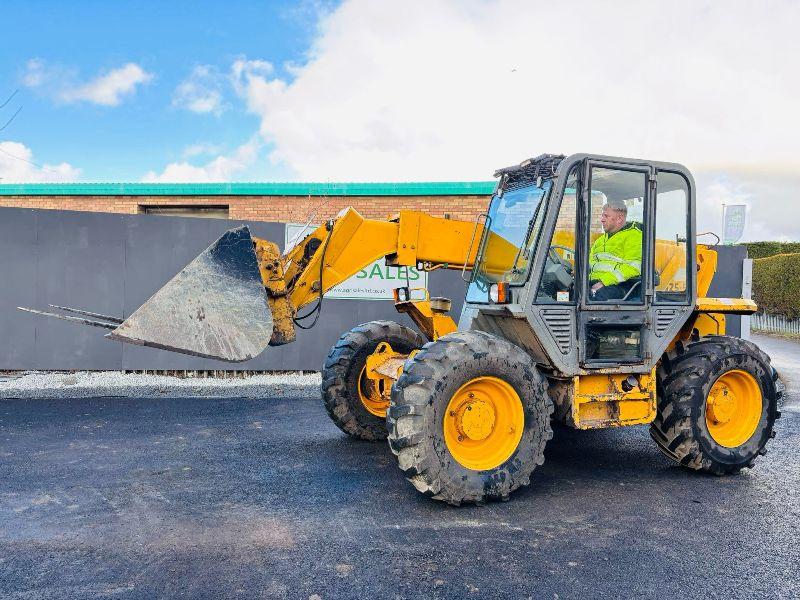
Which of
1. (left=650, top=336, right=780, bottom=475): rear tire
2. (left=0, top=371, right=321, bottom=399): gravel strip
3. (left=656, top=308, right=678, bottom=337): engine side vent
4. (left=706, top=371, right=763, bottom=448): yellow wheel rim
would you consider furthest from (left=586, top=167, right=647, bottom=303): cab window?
(left=0, top=371, right=321, bottom=399): gravel strip

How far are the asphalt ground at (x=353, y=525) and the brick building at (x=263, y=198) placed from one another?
7747 millimetres

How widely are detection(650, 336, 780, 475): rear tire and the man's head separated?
4.31ft

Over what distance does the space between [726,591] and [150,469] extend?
4.31m

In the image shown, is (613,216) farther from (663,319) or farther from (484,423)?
(484,423)

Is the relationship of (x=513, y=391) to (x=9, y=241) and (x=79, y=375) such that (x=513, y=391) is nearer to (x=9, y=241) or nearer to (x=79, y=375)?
(x=79, y=375)

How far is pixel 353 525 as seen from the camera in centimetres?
416

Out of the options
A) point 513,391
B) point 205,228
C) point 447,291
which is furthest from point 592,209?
point 205,228

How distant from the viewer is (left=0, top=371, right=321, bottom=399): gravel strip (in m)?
8.71

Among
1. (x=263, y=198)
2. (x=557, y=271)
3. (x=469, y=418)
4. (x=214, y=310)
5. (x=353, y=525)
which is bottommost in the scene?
(x=353, y=525)

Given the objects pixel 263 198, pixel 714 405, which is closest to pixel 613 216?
pixel 714 405

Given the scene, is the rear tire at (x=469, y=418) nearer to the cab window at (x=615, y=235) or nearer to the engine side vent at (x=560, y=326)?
the engine side vent at (x=560, y=326)

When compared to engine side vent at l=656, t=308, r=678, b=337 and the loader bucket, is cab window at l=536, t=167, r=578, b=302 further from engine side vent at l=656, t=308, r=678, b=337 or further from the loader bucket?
the loader bucket

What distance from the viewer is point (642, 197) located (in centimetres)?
519

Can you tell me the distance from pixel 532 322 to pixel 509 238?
81 centimetres
